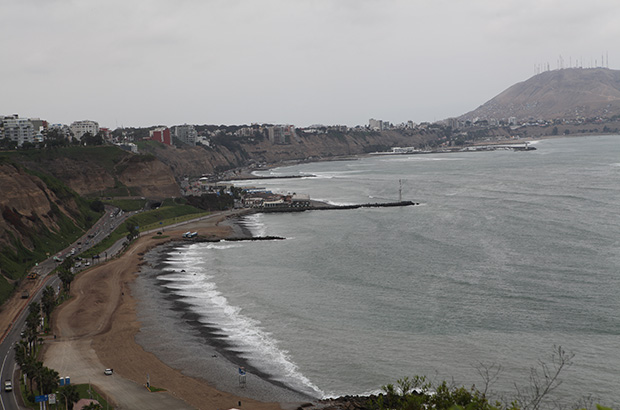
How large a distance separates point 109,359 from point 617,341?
30.0m

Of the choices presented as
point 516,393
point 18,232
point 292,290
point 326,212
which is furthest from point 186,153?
point 516,393

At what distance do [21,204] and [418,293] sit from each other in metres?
44.6

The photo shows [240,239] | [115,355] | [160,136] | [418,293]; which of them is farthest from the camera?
[160,136]

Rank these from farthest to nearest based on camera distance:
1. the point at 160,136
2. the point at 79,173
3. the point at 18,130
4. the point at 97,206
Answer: the point at 160,136 → the point at 18,130 → the point at 79,173 → the point at 97,206

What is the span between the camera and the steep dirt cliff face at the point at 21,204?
6375cm

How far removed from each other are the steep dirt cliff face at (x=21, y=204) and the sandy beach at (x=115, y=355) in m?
11.1

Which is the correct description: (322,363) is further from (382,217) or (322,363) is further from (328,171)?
(328,171)

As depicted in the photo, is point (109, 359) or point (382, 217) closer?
point (109, 359)

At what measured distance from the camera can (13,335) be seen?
1571 inches

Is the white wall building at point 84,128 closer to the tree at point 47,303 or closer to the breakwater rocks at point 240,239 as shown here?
the breakwater rocks at point 240,239

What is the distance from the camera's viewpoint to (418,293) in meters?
49.7

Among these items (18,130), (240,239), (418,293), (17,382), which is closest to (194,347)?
(17,382)

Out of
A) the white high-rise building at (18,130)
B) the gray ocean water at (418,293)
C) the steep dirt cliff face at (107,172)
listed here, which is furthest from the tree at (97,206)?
the white high-rise building at (18,130)

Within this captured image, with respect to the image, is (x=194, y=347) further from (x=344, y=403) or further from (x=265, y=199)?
(x=265, y=199)
